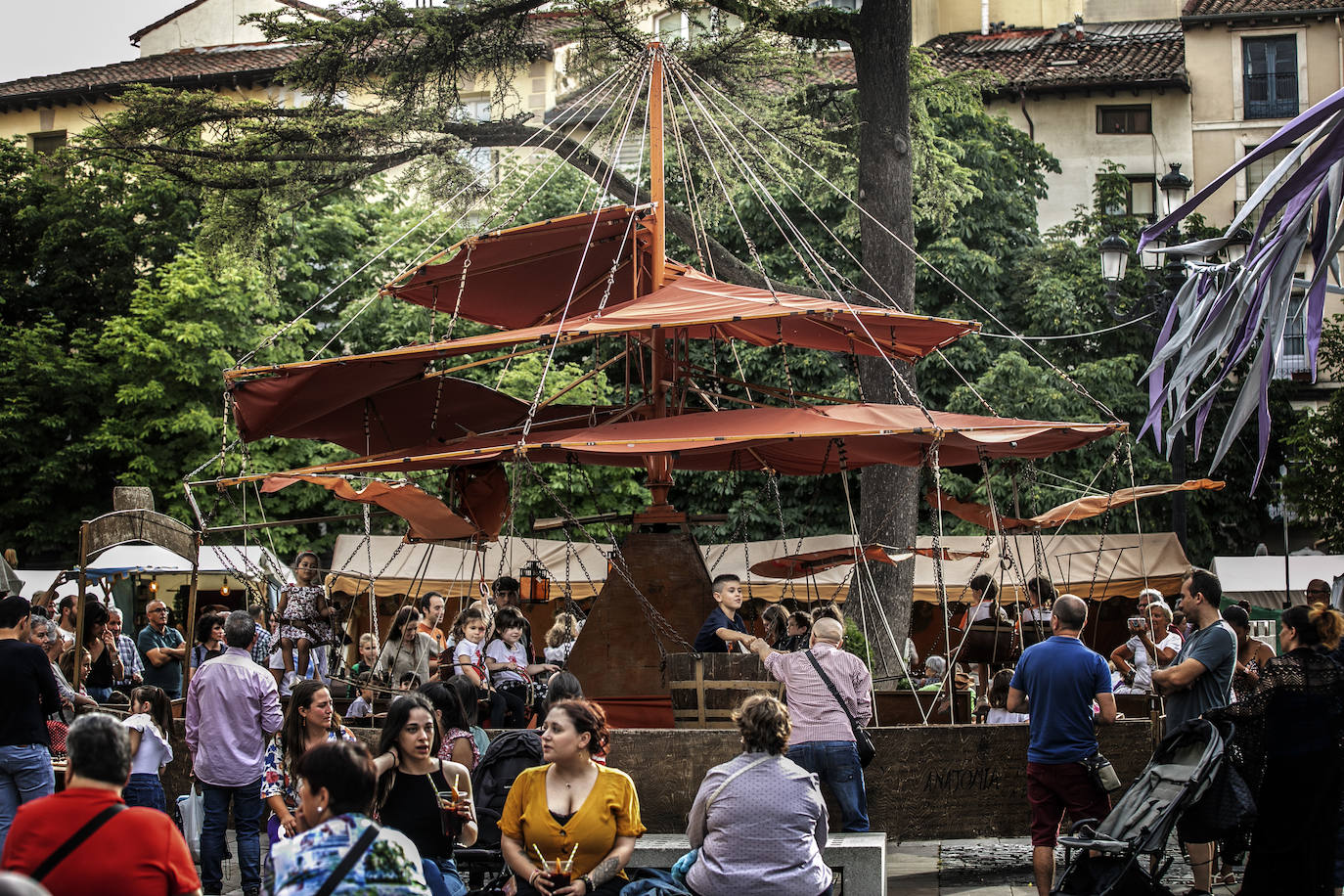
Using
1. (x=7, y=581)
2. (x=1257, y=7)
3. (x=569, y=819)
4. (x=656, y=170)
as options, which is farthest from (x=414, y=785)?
(x=1257, y=7)

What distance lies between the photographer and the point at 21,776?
891 centimetres

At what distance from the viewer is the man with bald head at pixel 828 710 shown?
944 centimetres

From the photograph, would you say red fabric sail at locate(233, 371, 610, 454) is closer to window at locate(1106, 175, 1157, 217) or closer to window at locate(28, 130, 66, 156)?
A: window at locate(1106, 175, 1157, 217)

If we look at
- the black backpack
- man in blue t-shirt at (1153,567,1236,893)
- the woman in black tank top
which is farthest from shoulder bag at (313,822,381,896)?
man in blue t-shirt at (1153,567,1236,893)

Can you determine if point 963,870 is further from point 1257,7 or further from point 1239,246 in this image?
point 1257,7

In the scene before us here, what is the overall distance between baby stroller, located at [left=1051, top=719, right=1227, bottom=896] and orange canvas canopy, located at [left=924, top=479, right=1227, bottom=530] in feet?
16.4

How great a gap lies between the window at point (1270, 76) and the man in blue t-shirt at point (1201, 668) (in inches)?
1252

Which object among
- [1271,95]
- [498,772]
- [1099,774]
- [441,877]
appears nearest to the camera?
[441,877]

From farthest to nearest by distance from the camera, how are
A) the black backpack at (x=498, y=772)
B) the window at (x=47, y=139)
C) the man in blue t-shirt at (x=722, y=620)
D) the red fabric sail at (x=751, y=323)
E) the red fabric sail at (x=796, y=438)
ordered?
the window at (x=47, y=139)
the red fabric sail at (x=751, y=323)
the red fabric sail at (x=796, y=438)
the man in blue t-shirt at (x=722, y=620)
the black backpack at (x=498, y=772)

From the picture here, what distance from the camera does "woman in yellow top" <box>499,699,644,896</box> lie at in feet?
20.8

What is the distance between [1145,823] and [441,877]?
151 inches

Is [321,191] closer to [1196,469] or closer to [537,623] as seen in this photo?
[537,623]

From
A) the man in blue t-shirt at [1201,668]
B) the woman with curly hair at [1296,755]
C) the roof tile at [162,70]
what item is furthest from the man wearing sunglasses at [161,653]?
the roof tile at [162,70]

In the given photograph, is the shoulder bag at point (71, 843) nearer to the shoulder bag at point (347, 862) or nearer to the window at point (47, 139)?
the shoulder bag at point (347, 862)
